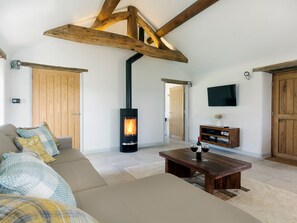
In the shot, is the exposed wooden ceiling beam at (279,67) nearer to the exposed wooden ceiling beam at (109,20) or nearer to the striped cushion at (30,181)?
the exposed wooden ceiling beam at (109,20)

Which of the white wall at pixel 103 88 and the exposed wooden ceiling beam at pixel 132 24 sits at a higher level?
the exposed wooden ceiling beam at pixel 132 24

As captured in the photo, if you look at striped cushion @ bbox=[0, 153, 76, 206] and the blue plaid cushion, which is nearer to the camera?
striped cushion @ bbox=[0, 153, 76, 206]

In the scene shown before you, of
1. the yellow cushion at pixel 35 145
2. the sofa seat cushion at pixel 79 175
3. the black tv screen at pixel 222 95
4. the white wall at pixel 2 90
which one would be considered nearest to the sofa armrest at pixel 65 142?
the yellow cushion at pixel 35 145

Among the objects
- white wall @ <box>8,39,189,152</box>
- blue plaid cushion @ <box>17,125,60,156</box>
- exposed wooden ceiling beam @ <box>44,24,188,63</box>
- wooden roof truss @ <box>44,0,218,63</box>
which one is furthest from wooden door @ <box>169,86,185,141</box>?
blue plaid cushion @ <box>17,125,60,156</box>

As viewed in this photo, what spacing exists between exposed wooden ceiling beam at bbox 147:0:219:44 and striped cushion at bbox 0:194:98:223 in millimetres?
3730

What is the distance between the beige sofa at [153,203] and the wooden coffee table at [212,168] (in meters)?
0.76

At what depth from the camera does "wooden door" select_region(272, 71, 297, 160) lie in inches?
151

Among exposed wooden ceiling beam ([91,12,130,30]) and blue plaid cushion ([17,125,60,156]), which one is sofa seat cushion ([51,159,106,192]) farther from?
exposed wooden ceiling beam ([91,12,130,30])

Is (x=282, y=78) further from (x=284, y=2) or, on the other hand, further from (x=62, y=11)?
(x=62, y=11)

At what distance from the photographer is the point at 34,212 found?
519mm

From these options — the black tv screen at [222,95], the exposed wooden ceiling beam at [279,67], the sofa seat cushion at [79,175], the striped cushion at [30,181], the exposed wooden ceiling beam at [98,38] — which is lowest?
the sofa seat cushion at [79,175]

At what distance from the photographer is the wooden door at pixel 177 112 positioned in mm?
6160

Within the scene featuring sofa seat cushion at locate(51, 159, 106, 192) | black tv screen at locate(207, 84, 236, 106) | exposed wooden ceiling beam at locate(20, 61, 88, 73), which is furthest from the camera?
black tv screen at locate(207, 84, 236, 106)

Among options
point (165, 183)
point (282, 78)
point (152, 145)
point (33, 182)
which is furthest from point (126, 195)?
point (282, 78)
